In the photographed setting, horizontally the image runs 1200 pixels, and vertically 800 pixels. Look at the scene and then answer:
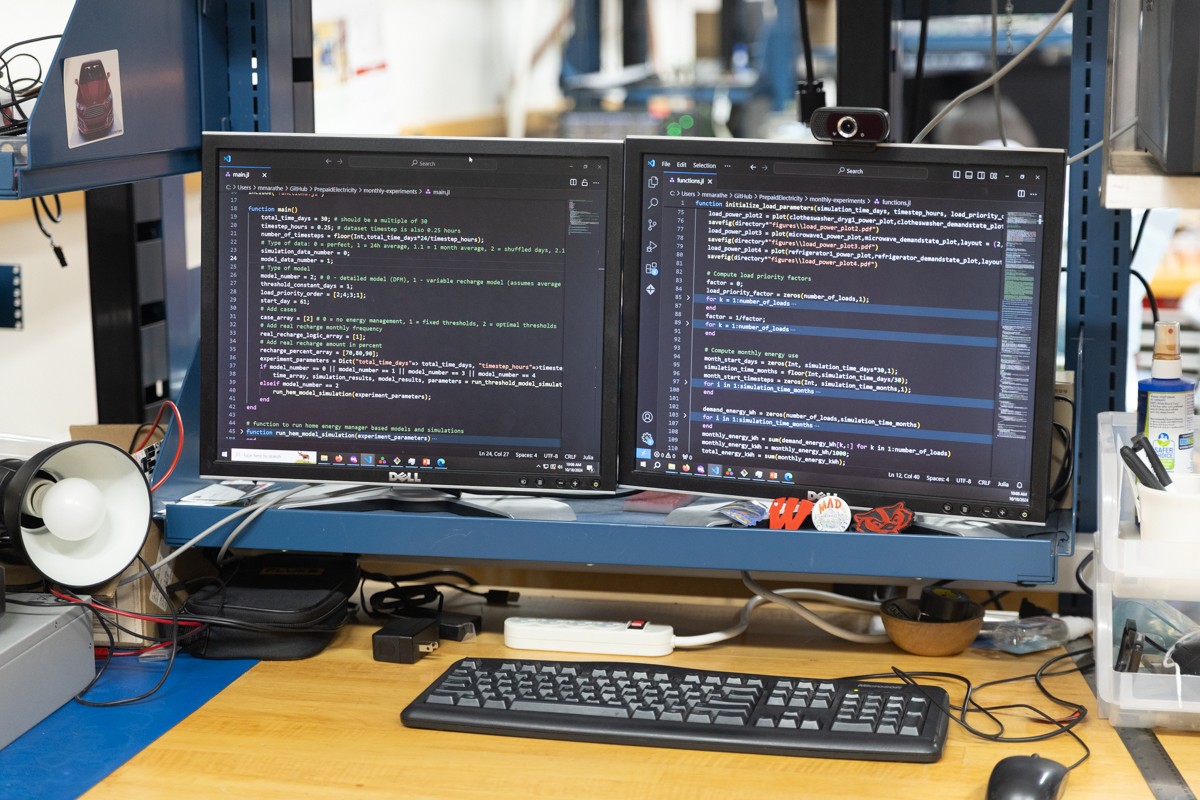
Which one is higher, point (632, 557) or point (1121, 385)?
point (1121, 385)

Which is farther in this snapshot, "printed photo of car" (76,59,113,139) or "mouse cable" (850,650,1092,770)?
"printed photo of car" (76,59,113,139)

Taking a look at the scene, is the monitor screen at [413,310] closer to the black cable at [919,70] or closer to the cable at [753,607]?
the cable at [753,607]

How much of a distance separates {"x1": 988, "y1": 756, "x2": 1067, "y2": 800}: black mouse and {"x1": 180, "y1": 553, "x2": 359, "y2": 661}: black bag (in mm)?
701

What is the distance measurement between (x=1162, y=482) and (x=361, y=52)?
102 inches

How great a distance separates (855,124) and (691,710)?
0.59 metres

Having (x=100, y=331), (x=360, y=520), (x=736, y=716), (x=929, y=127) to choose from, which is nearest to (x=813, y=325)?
(x=929, y=127)

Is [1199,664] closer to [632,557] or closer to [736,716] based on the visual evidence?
[736,716]

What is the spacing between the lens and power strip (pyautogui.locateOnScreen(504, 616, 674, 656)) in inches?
52.1

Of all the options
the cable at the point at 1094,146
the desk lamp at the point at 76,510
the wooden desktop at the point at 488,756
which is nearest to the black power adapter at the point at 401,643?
the wooden desktop at the point at 488,756

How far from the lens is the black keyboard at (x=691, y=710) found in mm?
1102

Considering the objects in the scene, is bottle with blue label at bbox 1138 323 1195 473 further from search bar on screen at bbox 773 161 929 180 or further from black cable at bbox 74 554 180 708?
black cable at bbox 74 554 180 708

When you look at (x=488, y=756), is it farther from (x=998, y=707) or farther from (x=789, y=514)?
(x=998, y=707)

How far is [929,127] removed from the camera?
137 centimetres

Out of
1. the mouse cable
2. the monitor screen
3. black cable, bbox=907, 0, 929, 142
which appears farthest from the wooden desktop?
black cable, bbox=907, 0, 929, 142
